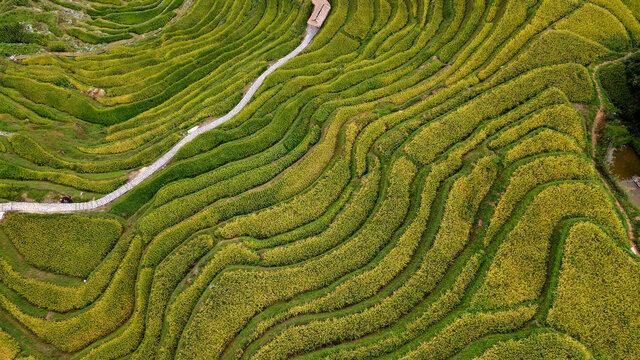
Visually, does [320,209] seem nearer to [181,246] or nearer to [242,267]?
[242,267]

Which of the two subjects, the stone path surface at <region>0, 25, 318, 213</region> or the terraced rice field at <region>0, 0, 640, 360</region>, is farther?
the stone path surface at <region>0, 25, 318, 213</region>

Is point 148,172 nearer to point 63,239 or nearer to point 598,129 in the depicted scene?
point 63,239

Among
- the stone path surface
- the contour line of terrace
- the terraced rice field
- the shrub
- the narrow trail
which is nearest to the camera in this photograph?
the terraced rice field

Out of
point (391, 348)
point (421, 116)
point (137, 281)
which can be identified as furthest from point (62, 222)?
point (421, 116)

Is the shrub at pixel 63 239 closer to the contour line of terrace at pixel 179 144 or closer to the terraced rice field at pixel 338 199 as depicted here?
the terraced rice field at pixel 338 199

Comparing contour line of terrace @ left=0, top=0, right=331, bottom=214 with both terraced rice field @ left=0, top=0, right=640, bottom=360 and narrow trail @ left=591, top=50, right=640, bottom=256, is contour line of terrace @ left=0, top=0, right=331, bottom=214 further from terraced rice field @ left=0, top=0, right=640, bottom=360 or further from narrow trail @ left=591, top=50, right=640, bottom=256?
narrow trail @ left=591, top=50, right=640, bottom=256

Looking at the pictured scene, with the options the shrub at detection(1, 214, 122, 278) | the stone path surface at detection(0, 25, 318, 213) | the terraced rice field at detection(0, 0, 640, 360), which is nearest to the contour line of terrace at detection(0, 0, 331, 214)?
the stone path surface at detection(0, 25, 318, 213)

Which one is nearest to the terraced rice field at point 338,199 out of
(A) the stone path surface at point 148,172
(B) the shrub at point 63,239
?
(B) the shrub at point 63,239
